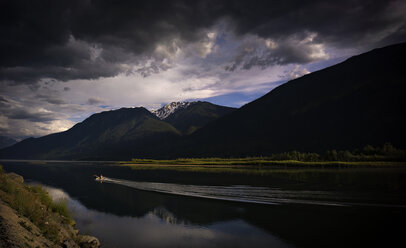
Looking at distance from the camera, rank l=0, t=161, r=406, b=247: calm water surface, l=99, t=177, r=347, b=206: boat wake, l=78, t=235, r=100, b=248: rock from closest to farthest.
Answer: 1. l=78, t=235, r=100, b=248: rock
2. l=0, t=161, r=406, b=247: calm water surface
3. l=99, t=177, r=347, b=206: boat wake

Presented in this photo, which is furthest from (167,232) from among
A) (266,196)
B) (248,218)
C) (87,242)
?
(266,196)

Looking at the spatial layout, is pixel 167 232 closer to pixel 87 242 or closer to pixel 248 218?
pixel 87 242

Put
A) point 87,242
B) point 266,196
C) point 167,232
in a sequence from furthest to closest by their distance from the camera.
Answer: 1. point 266,196
2. point 167,232
3. point 87,242

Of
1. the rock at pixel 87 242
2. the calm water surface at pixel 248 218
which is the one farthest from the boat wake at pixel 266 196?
the rock at pixel 87 242

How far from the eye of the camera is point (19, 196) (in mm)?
19047

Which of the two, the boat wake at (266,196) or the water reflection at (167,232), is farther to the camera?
the boat wake at (266,196)

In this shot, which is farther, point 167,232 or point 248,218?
point 248,218

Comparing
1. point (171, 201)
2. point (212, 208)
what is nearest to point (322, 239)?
point (212, 208)

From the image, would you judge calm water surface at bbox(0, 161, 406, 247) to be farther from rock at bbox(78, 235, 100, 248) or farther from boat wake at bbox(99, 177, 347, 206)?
rock at bbox(78, 235, 100, 248)

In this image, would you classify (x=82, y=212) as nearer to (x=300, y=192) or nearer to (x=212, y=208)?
(x=212, y=208)

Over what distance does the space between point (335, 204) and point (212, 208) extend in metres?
16.3

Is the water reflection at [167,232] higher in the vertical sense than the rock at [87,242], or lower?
lower

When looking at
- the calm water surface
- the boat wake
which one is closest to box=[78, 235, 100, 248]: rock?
the calm water surface

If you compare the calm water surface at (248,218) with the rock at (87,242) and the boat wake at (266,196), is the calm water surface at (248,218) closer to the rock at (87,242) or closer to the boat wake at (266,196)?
the boat wake at (266,196)
